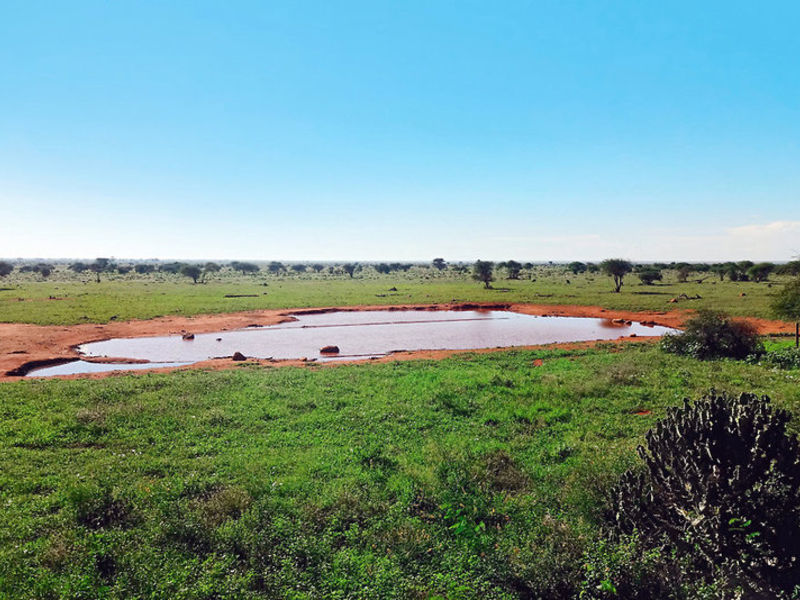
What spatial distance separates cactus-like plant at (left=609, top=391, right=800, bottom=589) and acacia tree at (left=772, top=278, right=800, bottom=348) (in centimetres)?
2020

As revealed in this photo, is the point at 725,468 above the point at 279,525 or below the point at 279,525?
above

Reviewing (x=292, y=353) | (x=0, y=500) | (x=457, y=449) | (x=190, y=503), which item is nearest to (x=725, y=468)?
(x=457, y=449)

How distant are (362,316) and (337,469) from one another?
3818 centimetres

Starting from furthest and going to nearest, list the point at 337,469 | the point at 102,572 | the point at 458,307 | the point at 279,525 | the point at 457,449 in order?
the point at 458,307
the point at 457,449
the point at 337,469
the point at 279,525
the point at 102,572

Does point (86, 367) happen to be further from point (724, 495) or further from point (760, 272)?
point (760, 272)

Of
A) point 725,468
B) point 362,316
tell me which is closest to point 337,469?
point 725,468

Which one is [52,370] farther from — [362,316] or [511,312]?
[511,312]

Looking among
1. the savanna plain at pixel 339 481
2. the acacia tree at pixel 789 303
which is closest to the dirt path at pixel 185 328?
the savanna plain at pixel 339 481

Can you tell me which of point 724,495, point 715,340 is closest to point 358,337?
point 715,340

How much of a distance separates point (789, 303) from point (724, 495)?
23.3m

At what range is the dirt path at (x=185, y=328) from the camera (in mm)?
26125

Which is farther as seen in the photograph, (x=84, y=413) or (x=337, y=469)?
(x=84, y=413)

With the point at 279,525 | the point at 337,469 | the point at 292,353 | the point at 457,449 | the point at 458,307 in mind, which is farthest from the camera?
the point at 458,307

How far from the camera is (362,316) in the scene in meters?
48.5
